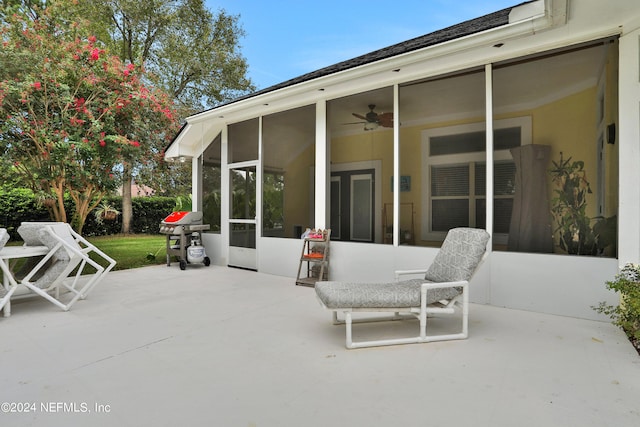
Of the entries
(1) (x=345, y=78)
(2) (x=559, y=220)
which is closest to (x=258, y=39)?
(1) (x=345, y=78)

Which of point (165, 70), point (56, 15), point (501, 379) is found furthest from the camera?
point (165, 70)

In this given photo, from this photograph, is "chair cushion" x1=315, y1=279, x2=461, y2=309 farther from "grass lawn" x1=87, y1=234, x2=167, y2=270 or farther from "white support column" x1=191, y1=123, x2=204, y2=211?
"grass lawn" x1=87, y1=234, x2=167, y2=270

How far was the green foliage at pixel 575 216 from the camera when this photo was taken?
4.21 metres

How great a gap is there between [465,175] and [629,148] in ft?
5.94

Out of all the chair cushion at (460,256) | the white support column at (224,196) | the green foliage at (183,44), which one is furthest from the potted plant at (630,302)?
the green foliage at (183,44)

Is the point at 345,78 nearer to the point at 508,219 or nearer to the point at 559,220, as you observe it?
the point at 508,219

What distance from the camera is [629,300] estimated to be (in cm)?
327

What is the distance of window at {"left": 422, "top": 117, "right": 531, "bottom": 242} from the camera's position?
15.8 ft

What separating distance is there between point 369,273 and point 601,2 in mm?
4338

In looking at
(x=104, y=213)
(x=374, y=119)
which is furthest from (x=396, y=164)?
(x=104, y=213)

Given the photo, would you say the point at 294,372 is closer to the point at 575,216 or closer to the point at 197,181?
the point at 575,216

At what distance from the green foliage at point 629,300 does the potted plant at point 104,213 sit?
47.6ft

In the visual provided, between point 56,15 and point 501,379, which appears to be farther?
point 56,15

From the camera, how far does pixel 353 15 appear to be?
20.5m
